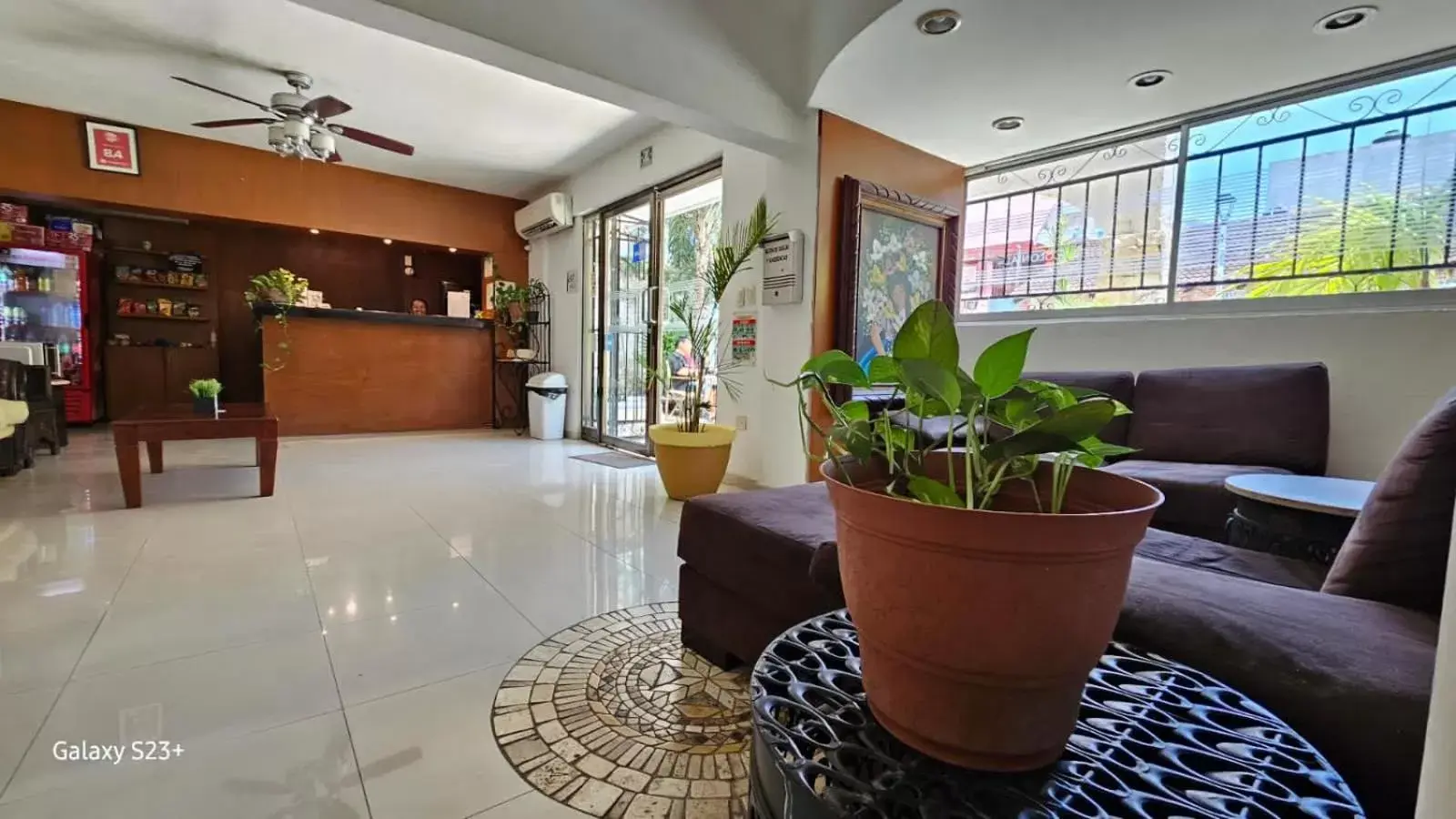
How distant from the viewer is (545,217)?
6.01m

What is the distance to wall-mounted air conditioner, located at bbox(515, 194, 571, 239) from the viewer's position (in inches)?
232

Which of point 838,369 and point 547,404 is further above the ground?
point 838,369

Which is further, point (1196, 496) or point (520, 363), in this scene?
point (520, 363)

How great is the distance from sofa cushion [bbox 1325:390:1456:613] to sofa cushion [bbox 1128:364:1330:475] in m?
1.94

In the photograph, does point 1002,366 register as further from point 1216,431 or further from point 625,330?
point 625,330

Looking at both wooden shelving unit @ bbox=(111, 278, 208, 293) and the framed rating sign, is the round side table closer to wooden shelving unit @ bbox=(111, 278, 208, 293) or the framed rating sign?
the framed rating sign

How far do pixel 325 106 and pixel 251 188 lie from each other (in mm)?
2373

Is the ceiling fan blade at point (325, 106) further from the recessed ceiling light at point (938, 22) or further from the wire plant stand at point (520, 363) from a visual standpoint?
the recessed ceiling light at point (938, 22)

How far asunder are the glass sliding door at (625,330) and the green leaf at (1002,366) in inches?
183

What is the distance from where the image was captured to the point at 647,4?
2.75m

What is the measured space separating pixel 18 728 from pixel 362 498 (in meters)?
2.11

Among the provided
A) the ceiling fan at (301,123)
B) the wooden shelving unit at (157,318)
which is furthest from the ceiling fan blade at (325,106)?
the wooden shelving unit at (157,318)

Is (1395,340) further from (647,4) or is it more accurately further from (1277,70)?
(647,4)

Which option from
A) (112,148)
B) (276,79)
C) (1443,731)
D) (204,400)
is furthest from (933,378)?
(112,148)
